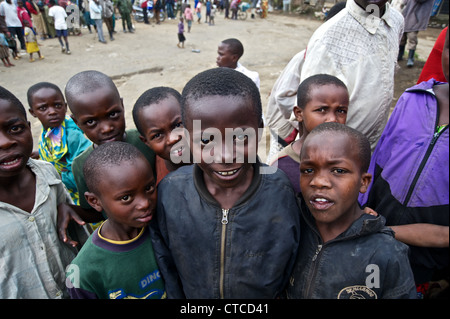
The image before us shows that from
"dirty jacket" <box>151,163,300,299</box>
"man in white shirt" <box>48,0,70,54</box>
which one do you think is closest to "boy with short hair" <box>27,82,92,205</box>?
"dirty jacket" <box>151,163,300,299</box>

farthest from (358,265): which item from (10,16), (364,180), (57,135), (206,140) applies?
(10,16)

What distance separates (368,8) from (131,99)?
17.7 ft

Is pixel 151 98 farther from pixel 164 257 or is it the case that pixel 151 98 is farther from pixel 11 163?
pixel 164 257

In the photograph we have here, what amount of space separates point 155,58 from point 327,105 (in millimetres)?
8723

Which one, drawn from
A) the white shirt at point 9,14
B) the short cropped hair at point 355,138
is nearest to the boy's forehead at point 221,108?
the short cropped hair at point 355,138

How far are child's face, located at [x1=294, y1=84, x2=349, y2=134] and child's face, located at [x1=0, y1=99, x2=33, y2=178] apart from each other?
5.02 feet

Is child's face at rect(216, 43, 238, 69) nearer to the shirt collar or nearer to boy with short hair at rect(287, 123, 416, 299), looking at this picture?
the shirt collar

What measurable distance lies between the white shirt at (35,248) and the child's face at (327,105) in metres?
1.52

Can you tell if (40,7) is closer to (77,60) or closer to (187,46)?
(77,60)

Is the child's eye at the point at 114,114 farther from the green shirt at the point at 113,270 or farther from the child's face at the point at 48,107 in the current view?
the child's face at the point at 48,107

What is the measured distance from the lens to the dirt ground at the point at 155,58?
7062 millimetres

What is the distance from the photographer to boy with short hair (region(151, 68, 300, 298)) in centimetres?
108

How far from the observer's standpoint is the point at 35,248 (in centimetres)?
141
